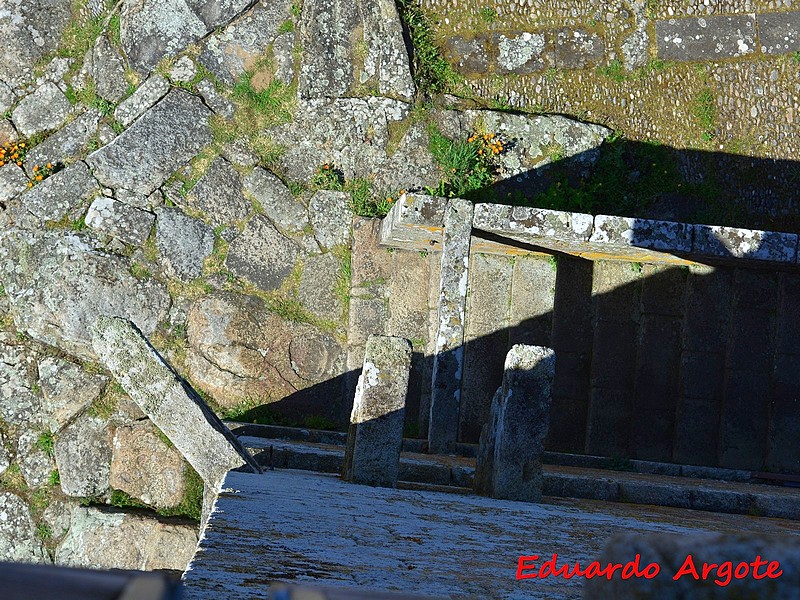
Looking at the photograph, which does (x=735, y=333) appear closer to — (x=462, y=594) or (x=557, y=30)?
(x=557, y=30)

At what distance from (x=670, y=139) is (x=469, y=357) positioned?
2374mm

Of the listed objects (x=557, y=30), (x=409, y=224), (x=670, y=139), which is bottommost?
(x=409, y=224)

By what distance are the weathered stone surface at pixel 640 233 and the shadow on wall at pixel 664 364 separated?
2.56 ft

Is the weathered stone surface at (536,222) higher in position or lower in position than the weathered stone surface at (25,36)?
lower

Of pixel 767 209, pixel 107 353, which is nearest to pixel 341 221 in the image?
pixel 107 353

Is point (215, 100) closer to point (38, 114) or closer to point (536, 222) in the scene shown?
point (38, 114)

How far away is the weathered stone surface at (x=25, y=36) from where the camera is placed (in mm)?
5785

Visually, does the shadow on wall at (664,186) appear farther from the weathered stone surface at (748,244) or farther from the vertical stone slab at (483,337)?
the weathered stone surface at (748,244)

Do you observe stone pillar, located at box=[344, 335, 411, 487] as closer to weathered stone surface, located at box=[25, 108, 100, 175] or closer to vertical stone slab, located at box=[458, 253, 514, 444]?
vertical stone slab, located at box=[458, 253, 514, 444]

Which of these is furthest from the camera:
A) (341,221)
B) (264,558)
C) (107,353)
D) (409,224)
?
(341,221)

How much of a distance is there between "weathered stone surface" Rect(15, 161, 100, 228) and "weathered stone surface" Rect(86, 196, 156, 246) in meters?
0.13

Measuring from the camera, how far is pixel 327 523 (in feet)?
7.44

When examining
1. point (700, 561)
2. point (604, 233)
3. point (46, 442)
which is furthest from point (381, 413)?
point (46, 442)

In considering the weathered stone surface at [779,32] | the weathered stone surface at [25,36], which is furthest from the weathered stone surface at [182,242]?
the weathered stone surface at [779,32]
